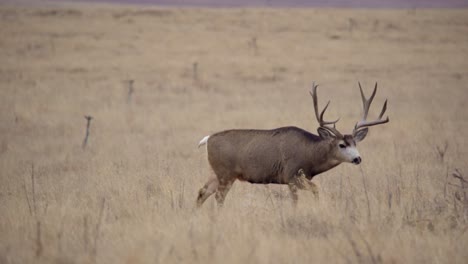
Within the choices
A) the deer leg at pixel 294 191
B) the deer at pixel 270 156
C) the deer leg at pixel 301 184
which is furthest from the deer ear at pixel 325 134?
the deer leg at pixel 294 191

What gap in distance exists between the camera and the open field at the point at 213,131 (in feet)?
20.6

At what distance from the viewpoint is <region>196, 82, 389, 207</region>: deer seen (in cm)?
897

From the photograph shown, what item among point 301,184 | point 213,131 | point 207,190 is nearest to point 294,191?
point 301,184

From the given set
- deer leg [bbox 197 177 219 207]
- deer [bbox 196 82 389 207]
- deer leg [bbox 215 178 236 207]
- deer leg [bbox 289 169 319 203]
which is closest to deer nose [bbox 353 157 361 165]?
deer [bbox 196 82 389 207]

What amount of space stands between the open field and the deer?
0.99 feet

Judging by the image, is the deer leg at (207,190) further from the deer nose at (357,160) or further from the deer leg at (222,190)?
the deer nose at (357,160)

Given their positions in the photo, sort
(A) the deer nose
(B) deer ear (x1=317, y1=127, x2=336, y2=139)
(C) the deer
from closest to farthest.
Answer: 1. (A) the deer nose
2. (C) the deer
3. (B) deer ear (x1=317, y1=127, x2=336, y2=139)

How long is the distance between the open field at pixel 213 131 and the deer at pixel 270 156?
0.99 feet

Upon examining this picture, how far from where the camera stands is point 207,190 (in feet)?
29.3

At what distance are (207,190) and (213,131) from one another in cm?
754

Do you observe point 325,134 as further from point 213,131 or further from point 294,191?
point 213,131

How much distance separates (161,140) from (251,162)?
642 centimetres

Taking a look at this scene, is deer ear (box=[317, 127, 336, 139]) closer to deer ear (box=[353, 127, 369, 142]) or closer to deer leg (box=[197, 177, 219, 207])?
deer ear (box=[353, 127, 369, 142])

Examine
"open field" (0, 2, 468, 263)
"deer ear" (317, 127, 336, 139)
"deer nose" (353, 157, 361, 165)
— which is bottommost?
"open field" (0, 2, 468, 263)
